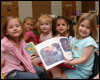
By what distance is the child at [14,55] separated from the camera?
1.22 m

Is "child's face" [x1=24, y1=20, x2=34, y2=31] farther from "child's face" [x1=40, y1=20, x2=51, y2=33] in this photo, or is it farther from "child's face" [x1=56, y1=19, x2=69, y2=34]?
"child's face" [x1=56, y1=19, x2=69, y2=34]

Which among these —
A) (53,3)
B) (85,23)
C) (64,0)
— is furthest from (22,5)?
(85,23)

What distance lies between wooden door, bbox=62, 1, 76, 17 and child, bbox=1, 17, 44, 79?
410 cm

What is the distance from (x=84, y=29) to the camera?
1.21 m

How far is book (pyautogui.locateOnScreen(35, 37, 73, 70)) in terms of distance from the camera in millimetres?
1083

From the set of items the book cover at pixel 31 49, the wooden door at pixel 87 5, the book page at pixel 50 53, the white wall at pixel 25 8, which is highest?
the wooden door at pixel 87 5

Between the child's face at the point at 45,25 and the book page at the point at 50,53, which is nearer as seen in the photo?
the book page at the point at 50,53

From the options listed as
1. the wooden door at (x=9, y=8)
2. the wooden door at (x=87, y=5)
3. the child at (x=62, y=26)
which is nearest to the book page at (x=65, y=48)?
the child at (x=62, y=26)

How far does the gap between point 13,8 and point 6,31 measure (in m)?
2.64

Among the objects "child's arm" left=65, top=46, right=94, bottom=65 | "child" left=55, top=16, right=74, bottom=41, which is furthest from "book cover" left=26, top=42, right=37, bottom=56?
"child's arm" left=65, top=46, right=94, bottom=65

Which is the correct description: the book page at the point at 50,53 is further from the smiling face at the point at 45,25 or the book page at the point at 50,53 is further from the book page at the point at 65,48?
the smiling face at the point at 45,25

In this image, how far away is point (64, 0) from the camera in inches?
207

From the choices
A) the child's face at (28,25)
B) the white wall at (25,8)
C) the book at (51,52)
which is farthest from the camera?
the white wall at (25,8)

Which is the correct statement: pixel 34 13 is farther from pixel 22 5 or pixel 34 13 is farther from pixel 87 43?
pixel 87 43
